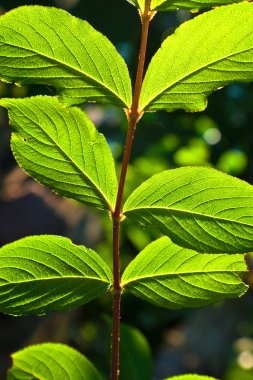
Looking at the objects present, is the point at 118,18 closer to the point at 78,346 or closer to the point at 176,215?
the point at 176,215

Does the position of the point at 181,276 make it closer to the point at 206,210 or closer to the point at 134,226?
the point at 206,210

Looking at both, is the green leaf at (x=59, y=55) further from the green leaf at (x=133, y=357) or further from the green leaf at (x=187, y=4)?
the green leaf at (x=133, y=357)

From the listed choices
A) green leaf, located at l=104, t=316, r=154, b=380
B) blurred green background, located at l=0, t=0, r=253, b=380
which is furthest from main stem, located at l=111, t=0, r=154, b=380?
blurred green background, located at l=0, t=0, r=253, b=380

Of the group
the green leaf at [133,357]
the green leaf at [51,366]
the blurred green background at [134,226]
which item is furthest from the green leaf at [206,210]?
the blurred green background at [134,226]

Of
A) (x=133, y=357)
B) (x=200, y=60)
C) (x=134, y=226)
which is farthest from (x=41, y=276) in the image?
(x=134, y=226)

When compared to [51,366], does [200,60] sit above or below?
above
